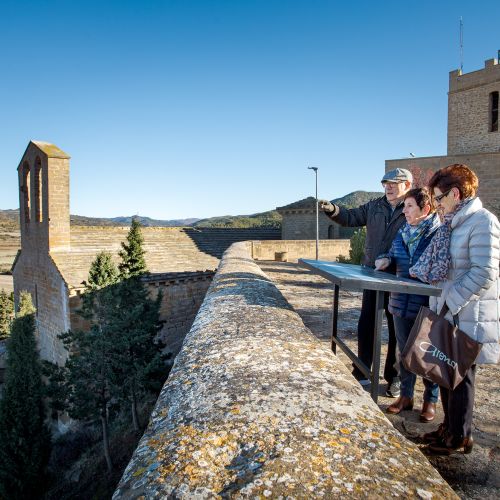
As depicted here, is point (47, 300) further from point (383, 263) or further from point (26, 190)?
point (383, 263)

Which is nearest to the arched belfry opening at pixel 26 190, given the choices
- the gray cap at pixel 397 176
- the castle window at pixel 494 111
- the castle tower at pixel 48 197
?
the castle tower at pixel 48 197

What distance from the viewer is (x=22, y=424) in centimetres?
1325

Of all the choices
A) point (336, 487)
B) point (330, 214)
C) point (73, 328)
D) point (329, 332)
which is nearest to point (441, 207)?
point (330, 214)

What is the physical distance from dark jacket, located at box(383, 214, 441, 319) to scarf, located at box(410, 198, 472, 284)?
336 millimetres

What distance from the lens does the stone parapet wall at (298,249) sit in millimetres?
19109

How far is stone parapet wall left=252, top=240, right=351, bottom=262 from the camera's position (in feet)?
62.7

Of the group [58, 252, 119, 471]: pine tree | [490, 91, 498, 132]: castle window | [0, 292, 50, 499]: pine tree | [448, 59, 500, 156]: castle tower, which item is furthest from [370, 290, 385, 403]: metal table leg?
[490, 91, 498, 132]: castle window

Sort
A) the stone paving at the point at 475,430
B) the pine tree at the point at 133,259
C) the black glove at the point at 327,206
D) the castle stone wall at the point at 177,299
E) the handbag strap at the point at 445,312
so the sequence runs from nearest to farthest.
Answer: the stone paving at the point at 475,430, the handbag strap at the point at 445,312, the black glove at the point at 327,206, the pine tree at the point at 133,259, the castle stone wall at the point at 177,299

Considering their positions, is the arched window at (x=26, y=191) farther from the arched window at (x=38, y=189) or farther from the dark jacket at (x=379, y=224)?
the dark jacket at (x=379, y=224)

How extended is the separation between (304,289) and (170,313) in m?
8.21

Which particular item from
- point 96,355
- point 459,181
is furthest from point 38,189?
point 459,181

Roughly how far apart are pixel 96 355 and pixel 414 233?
11.8 m

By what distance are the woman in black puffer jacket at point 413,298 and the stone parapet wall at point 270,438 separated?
1.08 meters

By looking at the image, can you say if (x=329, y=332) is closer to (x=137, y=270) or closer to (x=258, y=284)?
(x=258, y=284)
